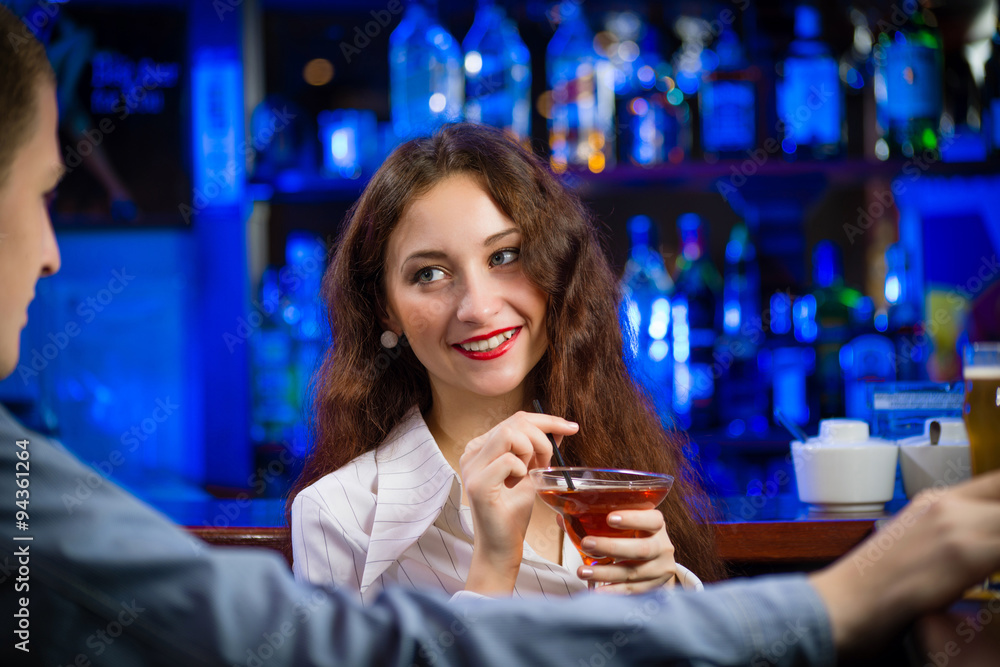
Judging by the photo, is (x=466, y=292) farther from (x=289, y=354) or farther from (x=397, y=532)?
(x=289, y=354)

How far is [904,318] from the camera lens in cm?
261

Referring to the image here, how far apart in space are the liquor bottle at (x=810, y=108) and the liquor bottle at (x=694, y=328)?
0.39m

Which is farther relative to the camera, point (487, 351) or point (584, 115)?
point (584, 115)

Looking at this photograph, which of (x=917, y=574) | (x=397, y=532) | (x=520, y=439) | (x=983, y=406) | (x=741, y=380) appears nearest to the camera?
(x=917, y=574)

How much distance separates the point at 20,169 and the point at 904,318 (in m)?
2.47

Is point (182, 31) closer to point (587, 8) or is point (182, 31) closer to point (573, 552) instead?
point (587, 8)

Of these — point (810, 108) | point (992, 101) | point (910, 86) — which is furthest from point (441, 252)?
point (992, 101)

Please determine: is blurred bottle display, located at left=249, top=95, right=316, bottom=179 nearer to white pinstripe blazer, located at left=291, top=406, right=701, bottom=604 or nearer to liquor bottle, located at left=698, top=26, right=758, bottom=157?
liquor bottle, located at left=698, top=26, right=758, bottom=157

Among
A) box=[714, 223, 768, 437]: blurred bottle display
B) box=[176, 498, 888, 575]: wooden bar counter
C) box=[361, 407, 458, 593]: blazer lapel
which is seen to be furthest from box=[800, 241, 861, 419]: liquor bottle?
box=[361, 407, 458, 593]: blazer lapel

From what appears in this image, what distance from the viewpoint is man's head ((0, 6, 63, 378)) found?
743mm

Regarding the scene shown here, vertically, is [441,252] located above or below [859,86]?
below

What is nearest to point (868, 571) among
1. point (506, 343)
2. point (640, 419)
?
point (506, 343)

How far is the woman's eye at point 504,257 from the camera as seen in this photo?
1.47 metres

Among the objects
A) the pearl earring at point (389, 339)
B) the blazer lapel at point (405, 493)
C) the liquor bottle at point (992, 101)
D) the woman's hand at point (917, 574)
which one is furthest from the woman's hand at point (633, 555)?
the liquor bottle at point (992, 101)
